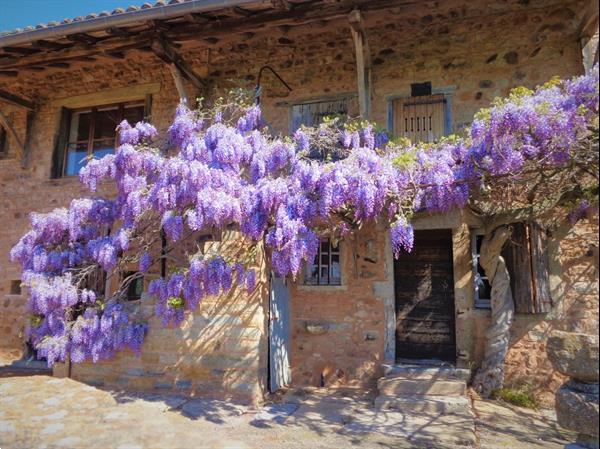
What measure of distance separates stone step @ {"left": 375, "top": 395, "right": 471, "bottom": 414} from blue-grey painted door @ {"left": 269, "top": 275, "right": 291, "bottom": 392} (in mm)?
1244

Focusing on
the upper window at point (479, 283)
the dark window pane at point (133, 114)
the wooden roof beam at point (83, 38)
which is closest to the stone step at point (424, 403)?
the upper window at point (479, 283)

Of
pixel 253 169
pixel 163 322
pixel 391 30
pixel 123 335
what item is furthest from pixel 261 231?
pixel 391 30

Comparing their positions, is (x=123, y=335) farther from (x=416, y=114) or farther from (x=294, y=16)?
(x=416, y=114)

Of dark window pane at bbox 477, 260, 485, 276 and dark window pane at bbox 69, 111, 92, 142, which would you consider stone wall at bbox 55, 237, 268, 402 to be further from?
dark window pane at bbox 69, 111, 92, 142

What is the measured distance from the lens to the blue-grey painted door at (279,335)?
16.9ft

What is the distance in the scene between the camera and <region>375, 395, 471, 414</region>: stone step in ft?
14.5

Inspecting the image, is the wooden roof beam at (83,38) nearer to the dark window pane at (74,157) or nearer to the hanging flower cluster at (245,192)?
the hanging flower cluster at (245,192)

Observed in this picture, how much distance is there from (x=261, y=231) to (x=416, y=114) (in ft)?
8.91

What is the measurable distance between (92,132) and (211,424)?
17.1ft

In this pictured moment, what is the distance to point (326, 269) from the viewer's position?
5.85 m

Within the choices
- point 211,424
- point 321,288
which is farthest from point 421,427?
point 321,288

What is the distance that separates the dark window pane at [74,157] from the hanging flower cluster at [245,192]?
61.8 inches

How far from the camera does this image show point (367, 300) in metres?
5.54

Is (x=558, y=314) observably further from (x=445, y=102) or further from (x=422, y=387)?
(x=445, y=102)
